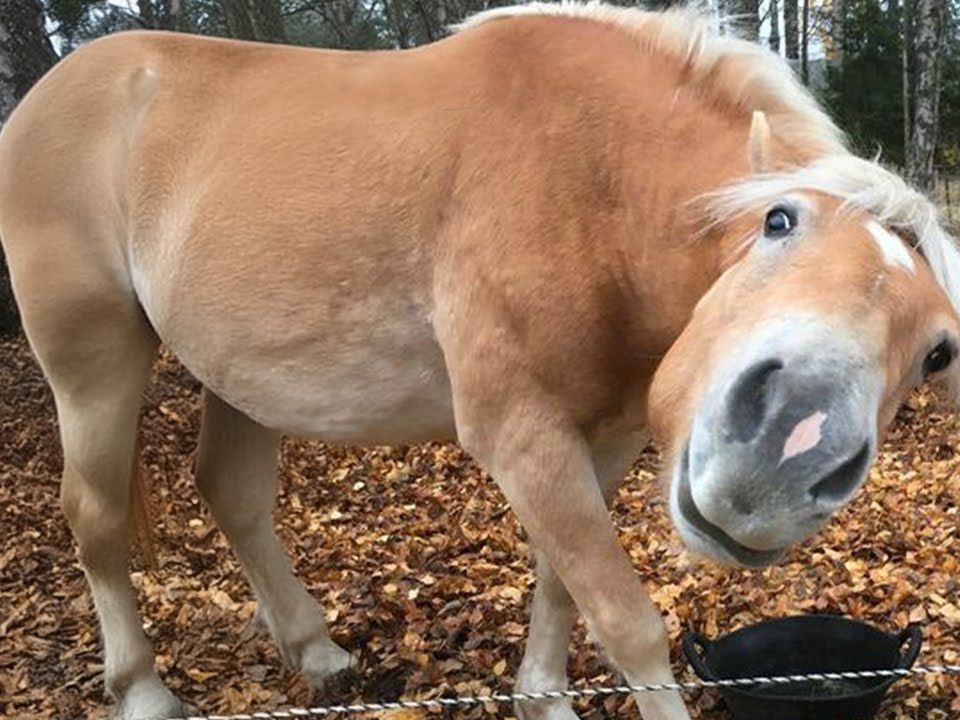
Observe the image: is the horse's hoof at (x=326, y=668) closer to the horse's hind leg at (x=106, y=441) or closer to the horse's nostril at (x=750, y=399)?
the horse's hind leg at (x=106, y=441)

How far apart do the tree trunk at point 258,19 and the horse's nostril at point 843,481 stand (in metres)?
10.7

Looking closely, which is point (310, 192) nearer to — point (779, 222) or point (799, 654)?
point (779, 222)

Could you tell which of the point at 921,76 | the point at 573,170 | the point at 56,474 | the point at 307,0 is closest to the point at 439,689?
the point at 573,170

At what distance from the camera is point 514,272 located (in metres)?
2.38

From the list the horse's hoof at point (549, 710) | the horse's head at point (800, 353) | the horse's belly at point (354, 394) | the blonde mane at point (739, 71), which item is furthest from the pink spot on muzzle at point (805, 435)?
the horse's hoof at point (549, 710)

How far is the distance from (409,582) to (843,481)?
2.91m

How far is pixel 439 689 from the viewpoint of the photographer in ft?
11.2

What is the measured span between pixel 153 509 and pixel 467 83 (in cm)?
199

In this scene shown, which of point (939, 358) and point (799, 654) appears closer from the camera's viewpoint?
point (939, 358)

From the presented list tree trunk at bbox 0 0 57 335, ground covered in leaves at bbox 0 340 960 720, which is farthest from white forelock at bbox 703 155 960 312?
tree trunk at bbox 0 0 57 335

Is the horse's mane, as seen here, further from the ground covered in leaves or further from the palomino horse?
the ground covered in leaves

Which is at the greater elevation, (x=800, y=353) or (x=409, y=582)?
(x=800, y=353)

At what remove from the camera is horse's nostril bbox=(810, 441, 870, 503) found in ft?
5.29

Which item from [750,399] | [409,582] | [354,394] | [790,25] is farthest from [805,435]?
[790,25]
